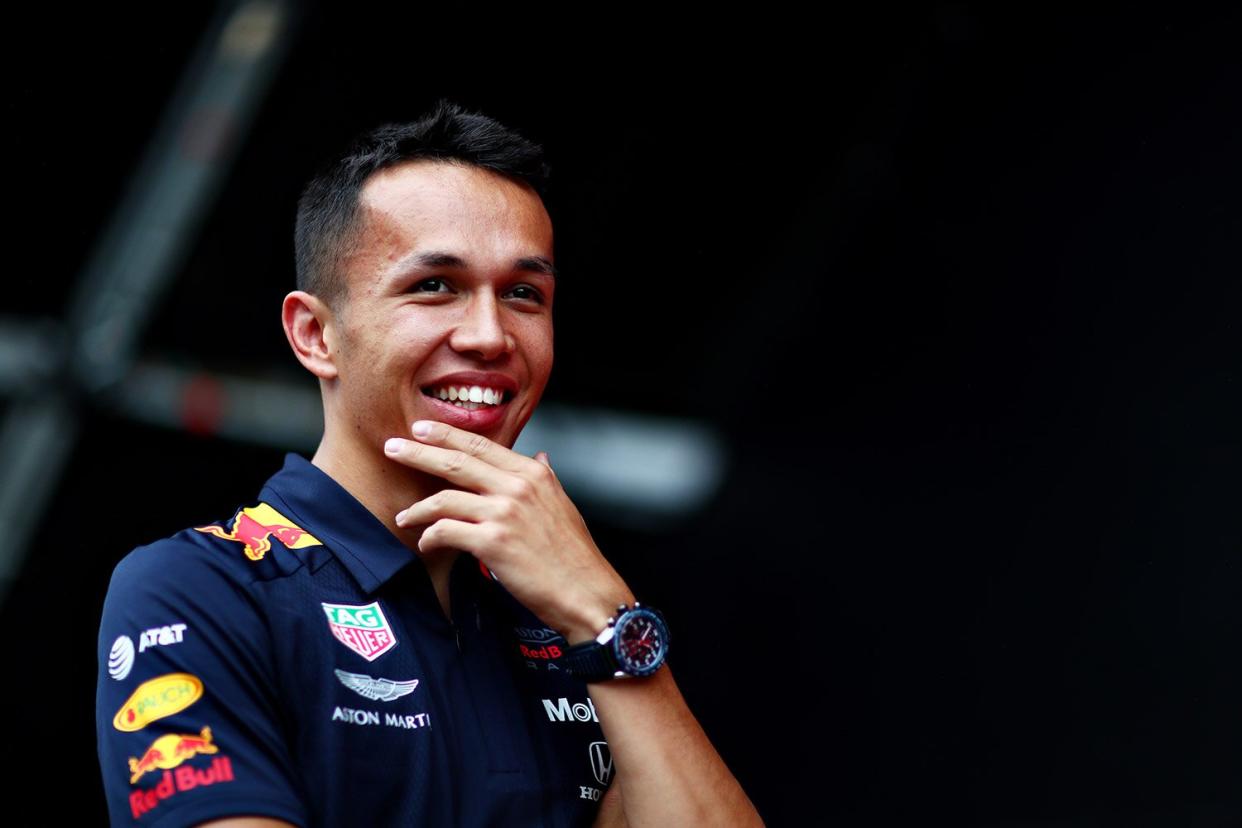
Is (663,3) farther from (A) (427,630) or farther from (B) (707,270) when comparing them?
(A) (427,630)

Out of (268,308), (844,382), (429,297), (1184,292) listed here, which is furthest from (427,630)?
(844,382)

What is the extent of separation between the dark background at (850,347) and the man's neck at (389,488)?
2.16 metres

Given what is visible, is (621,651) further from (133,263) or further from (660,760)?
(133,263)

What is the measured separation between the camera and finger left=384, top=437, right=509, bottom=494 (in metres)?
1.59

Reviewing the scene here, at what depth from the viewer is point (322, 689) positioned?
1.49 meters

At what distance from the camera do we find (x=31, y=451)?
12.9ft

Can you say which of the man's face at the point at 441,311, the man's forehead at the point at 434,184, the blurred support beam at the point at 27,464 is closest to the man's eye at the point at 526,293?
the man's face at the point at 441,311

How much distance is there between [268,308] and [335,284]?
7.61ft

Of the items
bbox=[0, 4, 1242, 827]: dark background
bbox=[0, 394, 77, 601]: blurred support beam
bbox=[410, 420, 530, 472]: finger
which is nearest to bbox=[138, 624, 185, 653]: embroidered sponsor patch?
bbox=[410, 420, 530, 472]: finger

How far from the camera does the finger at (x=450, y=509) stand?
1.56 metres

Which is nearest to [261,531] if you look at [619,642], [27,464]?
[619,642]

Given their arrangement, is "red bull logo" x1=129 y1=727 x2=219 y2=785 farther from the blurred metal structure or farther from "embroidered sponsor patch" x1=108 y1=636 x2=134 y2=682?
the blurred metal structure

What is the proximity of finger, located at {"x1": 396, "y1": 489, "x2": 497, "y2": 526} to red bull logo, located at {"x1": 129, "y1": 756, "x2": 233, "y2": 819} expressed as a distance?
1.11 ft

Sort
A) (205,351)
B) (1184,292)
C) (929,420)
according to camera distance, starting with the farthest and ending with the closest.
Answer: (929,420)
(205,351)
(1184,292)
